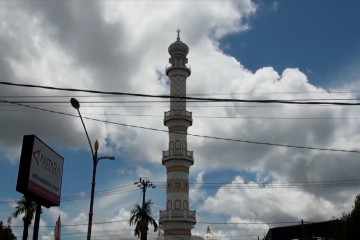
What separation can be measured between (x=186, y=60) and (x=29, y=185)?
50.6 m

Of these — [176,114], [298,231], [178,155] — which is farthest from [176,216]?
[298,231]

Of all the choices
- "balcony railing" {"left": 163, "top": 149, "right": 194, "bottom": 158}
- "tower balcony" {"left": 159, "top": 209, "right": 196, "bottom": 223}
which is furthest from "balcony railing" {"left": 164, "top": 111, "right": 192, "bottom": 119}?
"tower balcony" {"left": 159, "top": 209, "right": 196, "bottom": 223}

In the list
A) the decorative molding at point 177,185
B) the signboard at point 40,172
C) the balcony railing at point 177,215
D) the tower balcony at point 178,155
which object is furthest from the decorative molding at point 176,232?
the signboard at point 40,172

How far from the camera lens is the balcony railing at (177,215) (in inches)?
2398

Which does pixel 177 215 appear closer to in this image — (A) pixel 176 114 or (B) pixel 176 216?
(B) pixel 176 216

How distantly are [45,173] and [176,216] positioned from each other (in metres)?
40.3

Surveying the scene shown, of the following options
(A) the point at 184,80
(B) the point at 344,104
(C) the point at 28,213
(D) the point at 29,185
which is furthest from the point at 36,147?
(A) the point at 184,80

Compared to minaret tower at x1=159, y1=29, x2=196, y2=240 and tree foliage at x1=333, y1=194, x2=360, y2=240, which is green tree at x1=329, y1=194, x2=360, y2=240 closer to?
tree foliage at x1=333, y1=194, x2=360, y2=240

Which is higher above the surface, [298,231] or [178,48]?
[178,48]

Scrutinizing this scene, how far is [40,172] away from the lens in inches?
854

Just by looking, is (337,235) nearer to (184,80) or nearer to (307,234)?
(307,234)

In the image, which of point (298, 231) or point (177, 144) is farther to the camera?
point (177, 144)

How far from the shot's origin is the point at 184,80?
6806 cm

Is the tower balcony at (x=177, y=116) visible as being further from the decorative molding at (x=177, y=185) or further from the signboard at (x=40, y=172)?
the signboard at (x=40, y=172)
